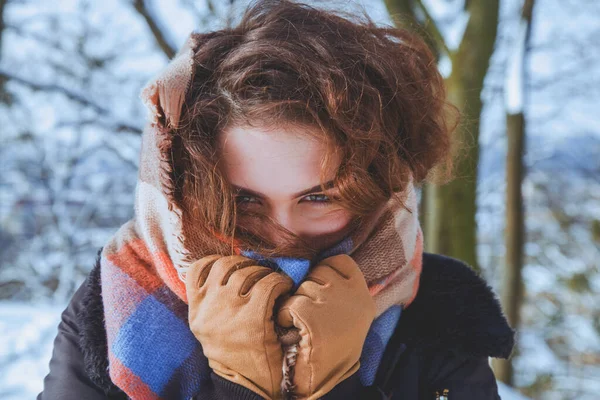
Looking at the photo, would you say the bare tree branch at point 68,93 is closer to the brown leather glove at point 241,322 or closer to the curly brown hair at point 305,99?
the curly brown hair at point 305,99

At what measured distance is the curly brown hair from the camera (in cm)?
101

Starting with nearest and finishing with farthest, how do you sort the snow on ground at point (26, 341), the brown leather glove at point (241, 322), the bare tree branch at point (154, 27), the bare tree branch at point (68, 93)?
the brown leather glove at point (241, 322) < the snow on ground at point (26, 341) < the bare tree branch at point (154, 27) < the bare tree branch at point (68, 93)

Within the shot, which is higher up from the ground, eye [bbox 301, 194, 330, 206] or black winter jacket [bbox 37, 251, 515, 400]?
eye [bbox 301, 194, 330, 206]

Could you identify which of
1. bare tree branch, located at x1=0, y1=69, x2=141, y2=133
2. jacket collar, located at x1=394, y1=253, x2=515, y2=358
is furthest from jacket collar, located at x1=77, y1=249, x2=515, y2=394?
bare tree branch, located at x1=0, y1=69, x2=141, y2=133

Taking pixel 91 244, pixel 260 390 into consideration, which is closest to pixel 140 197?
pixel 260 390

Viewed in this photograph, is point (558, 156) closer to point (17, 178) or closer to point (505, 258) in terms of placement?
point (505, 258)

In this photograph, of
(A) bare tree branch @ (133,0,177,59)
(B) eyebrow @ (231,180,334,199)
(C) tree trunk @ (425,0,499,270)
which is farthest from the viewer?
(A) bare tree branch @ (133,0,177,59)

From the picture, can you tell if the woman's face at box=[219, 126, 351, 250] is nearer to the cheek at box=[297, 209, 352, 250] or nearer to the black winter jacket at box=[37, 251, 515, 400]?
the cheek at box=[297, 209, 352, 250]

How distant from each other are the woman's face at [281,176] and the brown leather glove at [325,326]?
0.13 meters

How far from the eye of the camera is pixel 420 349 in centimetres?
121

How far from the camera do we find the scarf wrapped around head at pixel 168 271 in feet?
3.45

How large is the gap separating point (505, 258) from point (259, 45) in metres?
4.06

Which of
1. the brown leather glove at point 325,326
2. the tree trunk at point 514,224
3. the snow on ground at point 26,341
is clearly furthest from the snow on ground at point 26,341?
the tree trunk at point 514,224

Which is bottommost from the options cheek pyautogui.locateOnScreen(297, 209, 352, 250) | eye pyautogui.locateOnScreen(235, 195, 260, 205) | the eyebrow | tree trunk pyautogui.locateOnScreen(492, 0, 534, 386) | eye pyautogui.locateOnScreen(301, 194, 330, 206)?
tree trunk pyautogui.locateOnScreen(492, 0, 534, 386)
